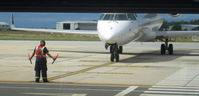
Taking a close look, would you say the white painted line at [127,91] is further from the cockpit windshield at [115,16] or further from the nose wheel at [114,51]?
the cockpit windshield at [115,16]

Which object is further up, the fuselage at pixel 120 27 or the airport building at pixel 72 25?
the airport building at pixel 72 25

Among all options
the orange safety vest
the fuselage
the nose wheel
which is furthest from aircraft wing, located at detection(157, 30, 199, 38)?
the orange safety vest

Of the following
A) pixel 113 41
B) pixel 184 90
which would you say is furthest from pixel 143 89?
pixel 113 41

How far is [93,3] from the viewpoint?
616cm

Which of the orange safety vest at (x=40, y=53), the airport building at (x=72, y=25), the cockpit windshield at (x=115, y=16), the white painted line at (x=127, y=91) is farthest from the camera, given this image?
the airport building at (x=72, y=25)

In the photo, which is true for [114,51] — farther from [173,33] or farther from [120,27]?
[173,33]

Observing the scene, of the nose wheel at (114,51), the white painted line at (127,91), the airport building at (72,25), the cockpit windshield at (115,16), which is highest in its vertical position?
the airport building at (72,25)

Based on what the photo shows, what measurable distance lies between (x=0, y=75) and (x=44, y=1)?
9.50m

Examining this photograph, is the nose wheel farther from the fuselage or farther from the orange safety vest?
the orange safety vest

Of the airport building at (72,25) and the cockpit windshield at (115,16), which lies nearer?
the cockpit windshield at (115,16)

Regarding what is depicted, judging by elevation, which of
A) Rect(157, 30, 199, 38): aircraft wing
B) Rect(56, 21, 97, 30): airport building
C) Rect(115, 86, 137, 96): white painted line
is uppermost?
Rect(56, 21, 97, 30): airport building

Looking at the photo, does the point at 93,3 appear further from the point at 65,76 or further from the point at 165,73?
the point at 165,73

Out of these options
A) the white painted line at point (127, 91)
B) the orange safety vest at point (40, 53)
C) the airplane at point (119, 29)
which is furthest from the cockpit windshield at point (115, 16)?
the white painted line at point (127, 91)

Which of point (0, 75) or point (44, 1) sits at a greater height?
point (44, 1)
